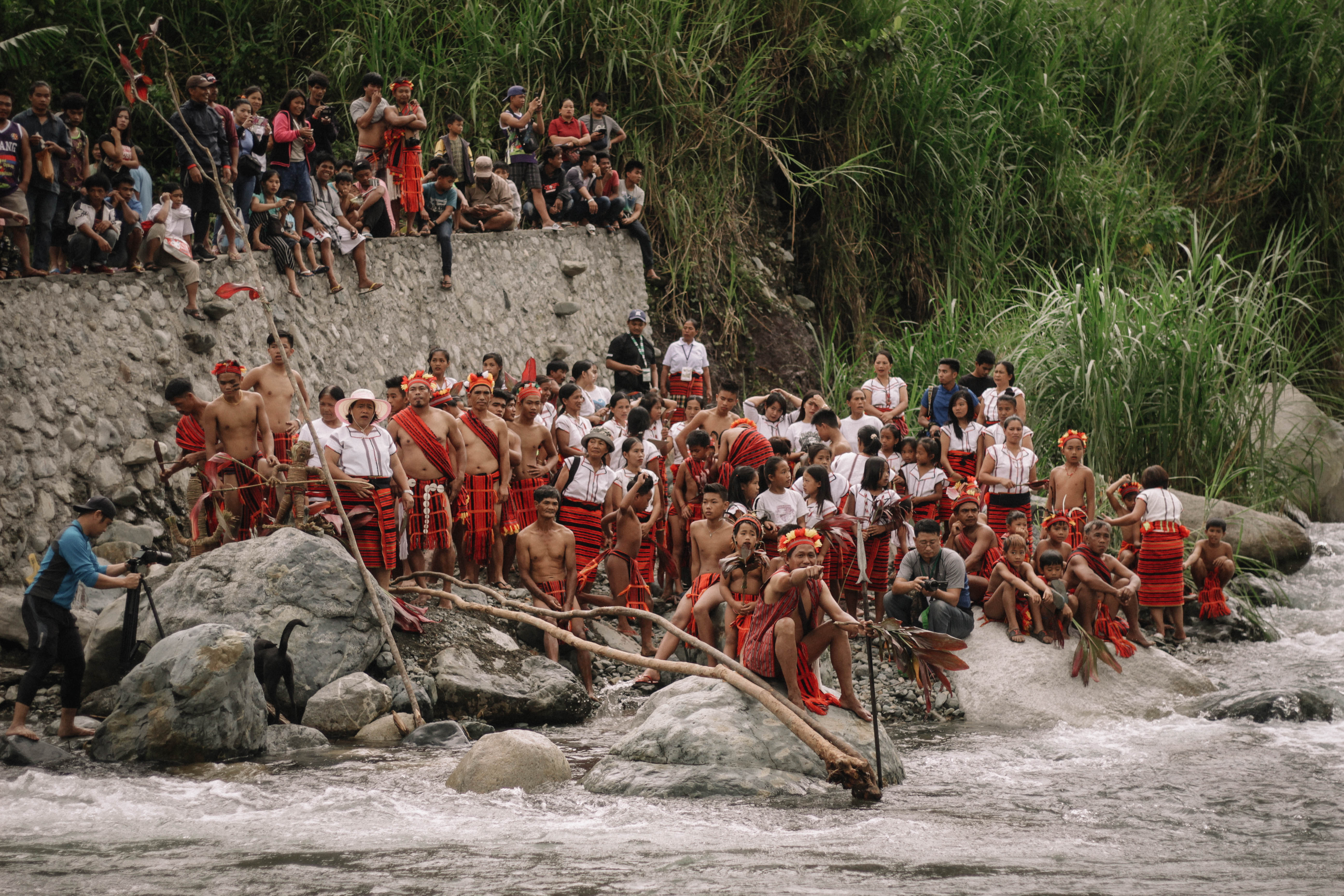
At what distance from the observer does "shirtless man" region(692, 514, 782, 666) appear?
8039mm

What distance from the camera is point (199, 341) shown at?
408 inches

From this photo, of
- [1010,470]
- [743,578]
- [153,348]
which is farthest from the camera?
[1010,470]

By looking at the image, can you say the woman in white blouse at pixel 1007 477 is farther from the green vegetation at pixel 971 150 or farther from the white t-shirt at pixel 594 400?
the white t-shirt at pixel 594 400

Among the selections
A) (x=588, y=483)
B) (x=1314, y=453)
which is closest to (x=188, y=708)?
(x=588, y=483)

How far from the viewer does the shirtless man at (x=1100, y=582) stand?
10016 mm

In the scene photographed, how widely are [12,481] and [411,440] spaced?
2593 millimetres

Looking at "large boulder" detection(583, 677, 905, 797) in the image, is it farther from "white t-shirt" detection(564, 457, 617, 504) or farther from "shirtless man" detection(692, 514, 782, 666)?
"white t-shirt" detection(564, 457, 617, 504)

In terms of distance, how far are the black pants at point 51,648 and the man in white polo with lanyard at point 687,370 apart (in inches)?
278

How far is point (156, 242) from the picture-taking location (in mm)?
10109

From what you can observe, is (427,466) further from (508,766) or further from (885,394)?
(885,394)

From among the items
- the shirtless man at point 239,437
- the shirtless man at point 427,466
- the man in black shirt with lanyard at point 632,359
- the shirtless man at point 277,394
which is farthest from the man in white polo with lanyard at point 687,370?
the shirtless man at point 239,437

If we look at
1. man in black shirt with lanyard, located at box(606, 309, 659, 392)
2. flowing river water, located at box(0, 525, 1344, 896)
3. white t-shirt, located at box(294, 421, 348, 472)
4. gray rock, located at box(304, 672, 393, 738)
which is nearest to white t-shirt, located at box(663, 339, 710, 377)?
man in black shirt with lanyard, located at box(606, 309, 659, 392)

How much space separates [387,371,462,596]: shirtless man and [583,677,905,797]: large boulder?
264cm

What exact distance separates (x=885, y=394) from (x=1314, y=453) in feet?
21.3
